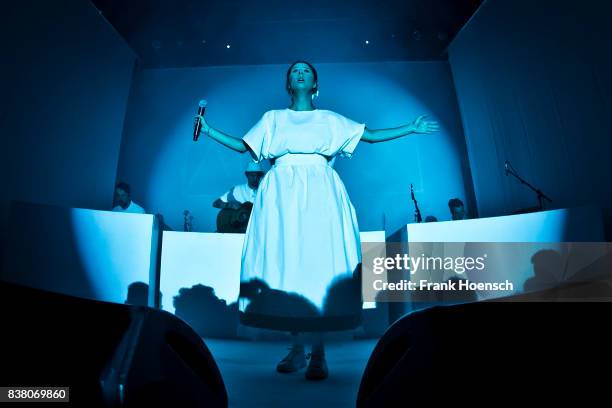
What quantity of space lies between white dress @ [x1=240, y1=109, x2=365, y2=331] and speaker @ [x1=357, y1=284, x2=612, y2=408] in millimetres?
967

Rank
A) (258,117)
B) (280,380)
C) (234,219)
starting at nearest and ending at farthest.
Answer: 1. (280,380)
2. (234,219)
3. (258,117)

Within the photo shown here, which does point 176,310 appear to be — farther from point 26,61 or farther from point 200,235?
point 26,61

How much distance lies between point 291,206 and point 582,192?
282cm

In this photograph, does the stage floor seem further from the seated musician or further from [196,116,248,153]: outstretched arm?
the seated musician

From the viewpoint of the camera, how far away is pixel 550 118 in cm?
333

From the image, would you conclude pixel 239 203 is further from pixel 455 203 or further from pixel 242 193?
pixel 455 203

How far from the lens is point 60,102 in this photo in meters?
3.23

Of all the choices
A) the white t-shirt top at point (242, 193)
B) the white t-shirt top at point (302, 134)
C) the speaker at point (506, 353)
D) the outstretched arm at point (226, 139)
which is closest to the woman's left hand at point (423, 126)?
the white t-shirt top at point (302, 134)

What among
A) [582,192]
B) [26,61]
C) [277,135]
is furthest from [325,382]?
[26,61]

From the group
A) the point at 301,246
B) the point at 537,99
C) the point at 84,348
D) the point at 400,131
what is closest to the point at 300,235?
the point at 301,246

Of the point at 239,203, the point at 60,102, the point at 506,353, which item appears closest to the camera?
the point at 506,353

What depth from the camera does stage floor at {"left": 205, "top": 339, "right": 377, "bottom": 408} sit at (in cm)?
103

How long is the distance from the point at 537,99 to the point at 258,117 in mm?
3163

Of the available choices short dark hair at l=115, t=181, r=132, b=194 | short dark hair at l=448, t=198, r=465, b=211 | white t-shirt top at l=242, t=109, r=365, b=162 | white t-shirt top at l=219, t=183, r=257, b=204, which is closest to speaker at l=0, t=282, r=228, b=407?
white t-shirt top at l=242, t=109, r=365, b=162
